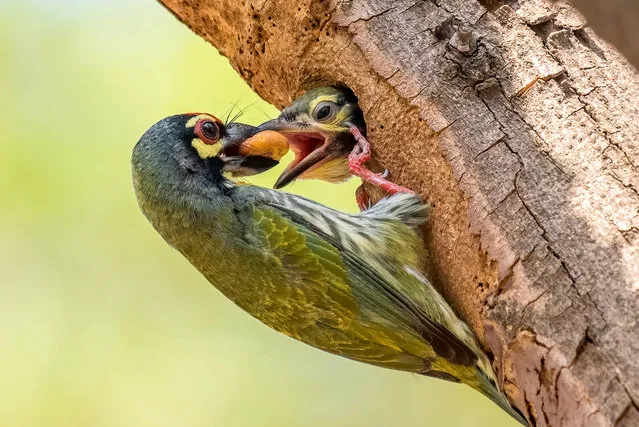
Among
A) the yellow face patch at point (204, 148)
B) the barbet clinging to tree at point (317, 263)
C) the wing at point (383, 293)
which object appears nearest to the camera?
the wing at point (383, 293)

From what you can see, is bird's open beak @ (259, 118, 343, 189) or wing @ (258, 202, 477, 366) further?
bird's open beak @ (259, 118, 343, 189)

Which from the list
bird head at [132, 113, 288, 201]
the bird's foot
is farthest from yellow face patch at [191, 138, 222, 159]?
the bird's foot

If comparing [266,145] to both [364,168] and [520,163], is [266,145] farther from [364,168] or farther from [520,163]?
[520,163]

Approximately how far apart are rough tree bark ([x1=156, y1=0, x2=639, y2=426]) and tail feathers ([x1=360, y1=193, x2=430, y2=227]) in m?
0.06

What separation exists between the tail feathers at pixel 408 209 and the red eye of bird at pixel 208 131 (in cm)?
96

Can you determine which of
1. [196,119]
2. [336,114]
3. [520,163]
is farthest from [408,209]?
[196,119]

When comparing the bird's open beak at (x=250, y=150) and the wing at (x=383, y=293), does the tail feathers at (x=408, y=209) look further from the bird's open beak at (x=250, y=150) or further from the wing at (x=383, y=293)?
the bird's open beak at (x=250, y=150)

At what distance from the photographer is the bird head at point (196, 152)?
366 centimetres

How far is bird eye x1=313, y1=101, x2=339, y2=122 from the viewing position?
389 centimetres

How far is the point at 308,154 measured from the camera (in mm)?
4254

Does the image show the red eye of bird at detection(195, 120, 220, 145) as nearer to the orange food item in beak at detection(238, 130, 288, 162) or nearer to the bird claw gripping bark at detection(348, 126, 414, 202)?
the orange food item in beak at detection(238, 130, 288, 162)

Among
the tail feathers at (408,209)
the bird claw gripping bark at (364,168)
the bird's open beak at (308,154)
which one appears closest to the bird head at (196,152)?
the bird's open beak at (308,154)

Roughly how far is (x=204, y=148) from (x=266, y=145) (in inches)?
12.0

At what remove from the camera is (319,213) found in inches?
147
